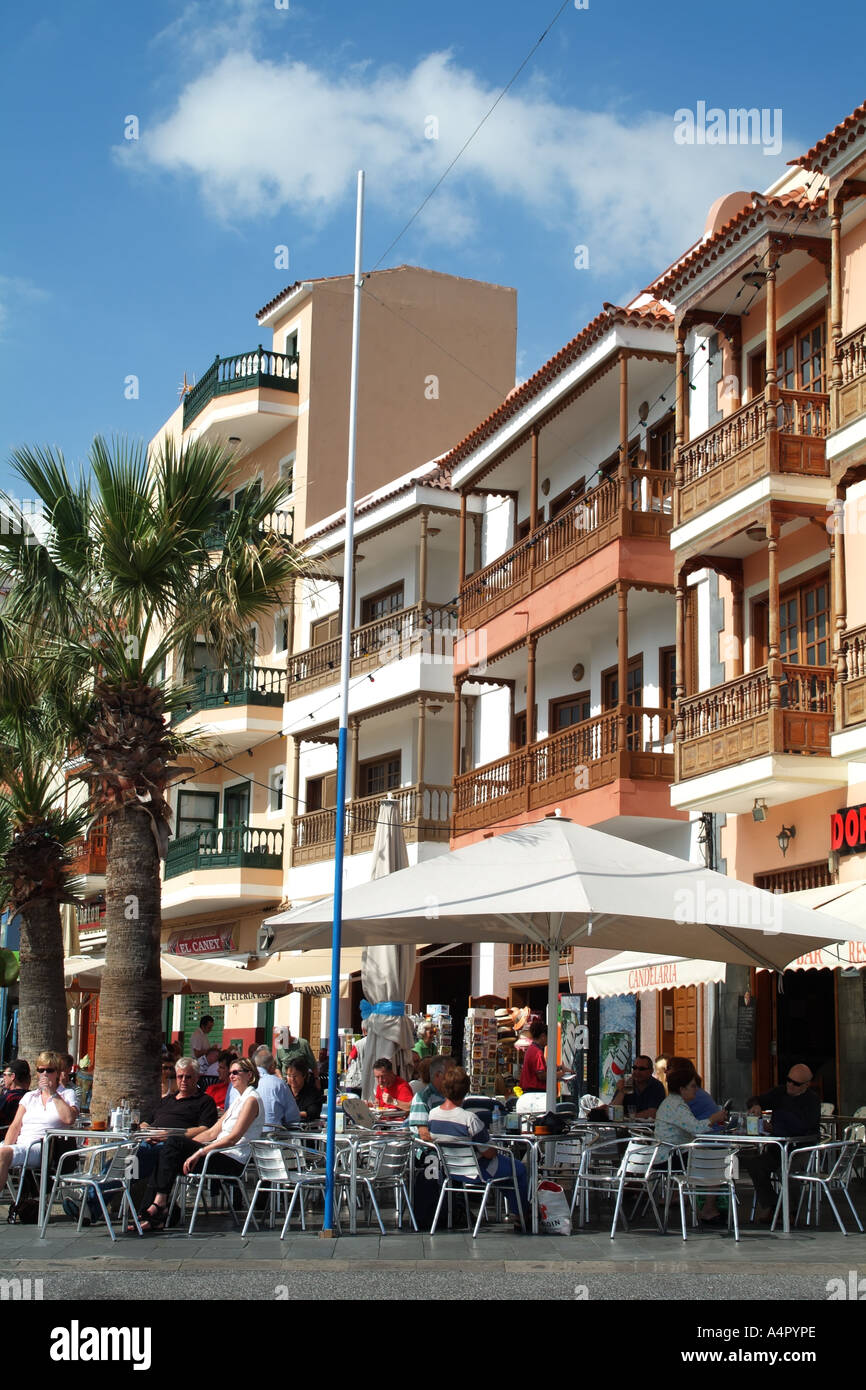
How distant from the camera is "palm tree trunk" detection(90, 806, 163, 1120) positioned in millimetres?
16953

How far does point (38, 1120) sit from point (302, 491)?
26.6 m

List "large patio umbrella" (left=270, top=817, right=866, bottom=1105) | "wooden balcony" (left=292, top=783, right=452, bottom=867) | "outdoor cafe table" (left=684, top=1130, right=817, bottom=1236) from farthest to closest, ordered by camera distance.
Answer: "wooden balcony" (left=292, top=783, right=452, bottom=867) < "large patio umbrella" (left=270, top=817, right=866, bottom=1105) < "outdoor cafe table" (left=684, top=1130, right=817, bottom=1236)

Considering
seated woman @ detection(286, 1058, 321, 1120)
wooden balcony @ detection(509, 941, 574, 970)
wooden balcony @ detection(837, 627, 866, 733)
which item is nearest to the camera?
seated woman @ detection(286, 1058, 321, 1120)

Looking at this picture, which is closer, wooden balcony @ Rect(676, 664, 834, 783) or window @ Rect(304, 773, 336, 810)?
wooden balcony @ Rect(676, 664, 834, 783)

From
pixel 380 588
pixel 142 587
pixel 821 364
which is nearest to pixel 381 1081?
pixel 142 587

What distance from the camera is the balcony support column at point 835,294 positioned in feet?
65.0

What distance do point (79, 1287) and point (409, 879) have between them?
4.97 metres

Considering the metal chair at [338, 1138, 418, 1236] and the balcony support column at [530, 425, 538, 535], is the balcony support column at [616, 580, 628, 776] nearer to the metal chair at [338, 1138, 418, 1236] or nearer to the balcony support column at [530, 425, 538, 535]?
the balcony support column at [530, 425, 538, 535]

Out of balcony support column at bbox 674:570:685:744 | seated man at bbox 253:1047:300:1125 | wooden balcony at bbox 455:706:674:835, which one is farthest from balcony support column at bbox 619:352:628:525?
seated man at bbox 253:1047:300:1125

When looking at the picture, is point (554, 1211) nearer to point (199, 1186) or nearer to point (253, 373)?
point (199, 1186)

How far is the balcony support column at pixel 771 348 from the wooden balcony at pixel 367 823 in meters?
11.2

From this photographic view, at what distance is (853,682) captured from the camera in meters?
18.5

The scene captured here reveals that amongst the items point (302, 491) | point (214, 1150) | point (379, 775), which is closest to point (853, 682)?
point (214, 1150)

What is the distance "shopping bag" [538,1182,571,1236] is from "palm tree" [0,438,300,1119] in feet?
19.5
